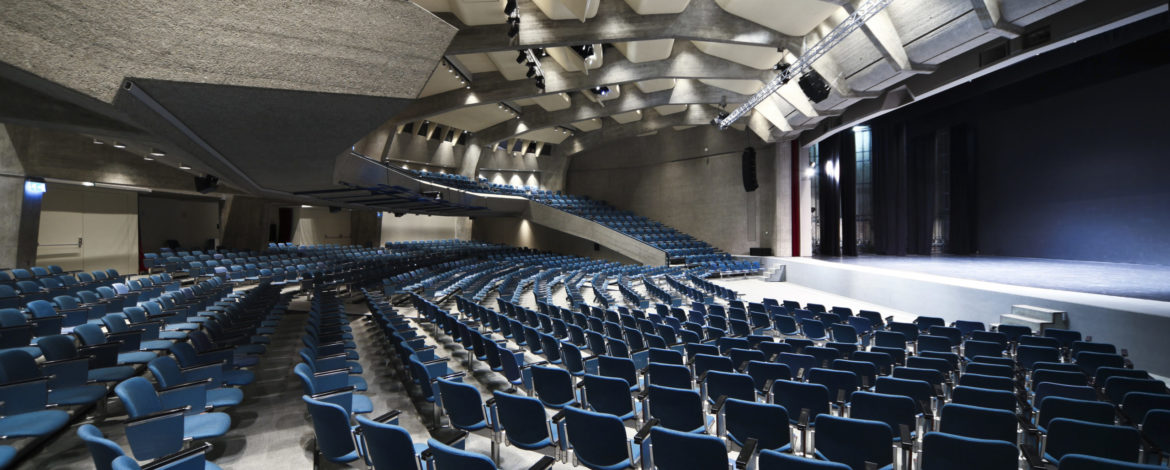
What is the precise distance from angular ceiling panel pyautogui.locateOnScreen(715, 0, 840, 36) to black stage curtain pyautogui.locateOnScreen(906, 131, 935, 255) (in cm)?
1523

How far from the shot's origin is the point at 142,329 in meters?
6.02

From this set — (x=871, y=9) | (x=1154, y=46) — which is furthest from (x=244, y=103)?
(x=1154, y=46)

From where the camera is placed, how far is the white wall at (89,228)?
15.0 m

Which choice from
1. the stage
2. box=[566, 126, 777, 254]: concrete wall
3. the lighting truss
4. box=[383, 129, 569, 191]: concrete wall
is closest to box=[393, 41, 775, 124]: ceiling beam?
the lighting truss

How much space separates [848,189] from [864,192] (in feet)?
12.5

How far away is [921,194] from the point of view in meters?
23.1

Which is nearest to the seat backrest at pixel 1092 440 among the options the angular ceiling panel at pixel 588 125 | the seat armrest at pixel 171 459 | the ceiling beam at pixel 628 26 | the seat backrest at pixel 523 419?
the seat backrest at pixel 523 419

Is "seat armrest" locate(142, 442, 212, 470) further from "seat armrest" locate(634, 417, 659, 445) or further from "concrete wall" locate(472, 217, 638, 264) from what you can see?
"concrete wall" locate(472, 217, 638, 264)

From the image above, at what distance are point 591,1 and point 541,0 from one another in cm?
134

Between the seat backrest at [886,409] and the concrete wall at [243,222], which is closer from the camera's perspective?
the seat backrest at [886,409]

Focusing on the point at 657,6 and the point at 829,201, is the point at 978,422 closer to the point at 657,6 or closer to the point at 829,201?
the point at 657,6

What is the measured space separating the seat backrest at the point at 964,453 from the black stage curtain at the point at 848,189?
21497mm

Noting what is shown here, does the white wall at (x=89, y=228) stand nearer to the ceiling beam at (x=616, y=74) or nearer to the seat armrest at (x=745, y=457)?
the ceiling beam at (x=616, y=74)

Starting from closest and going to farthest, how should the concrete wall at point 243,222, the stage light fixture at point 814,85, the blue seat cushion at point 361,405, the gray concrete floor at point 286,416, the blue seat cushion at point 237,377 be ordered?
the gray concrete floor at point 286,416 < the blue seat cushion at point 361,405 < the blue seat cushion at point 237,377 < the stage light fixture at point 814,85 < the concrete wall at point 243,222
